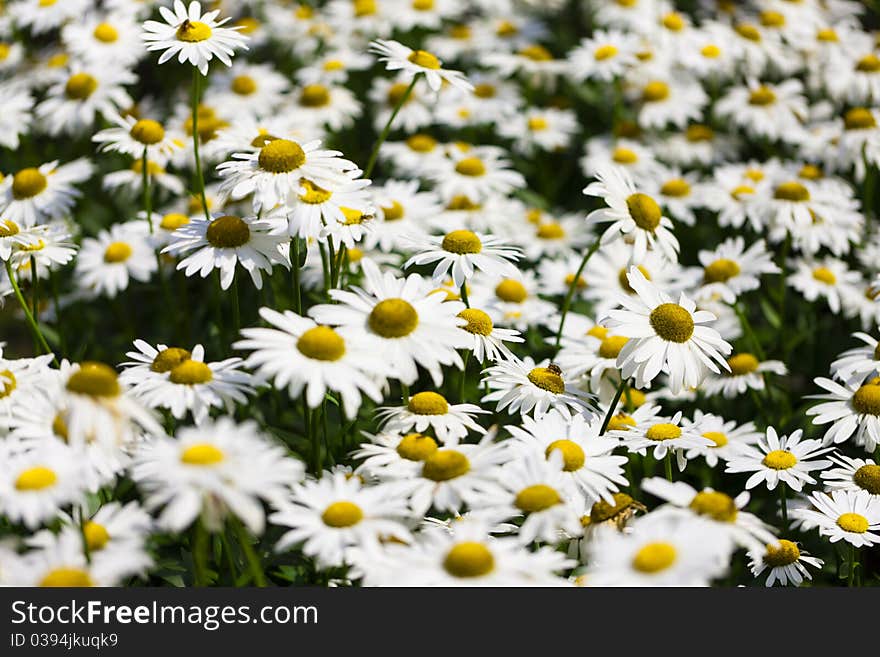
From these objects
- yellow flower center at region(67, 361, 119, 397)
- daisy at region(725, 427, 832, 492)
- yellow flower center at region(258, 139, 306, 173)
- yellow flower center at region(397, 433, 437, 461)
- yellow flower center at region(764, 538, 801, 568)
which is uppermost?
yellow flower center at region(258, 139, 306, 173)

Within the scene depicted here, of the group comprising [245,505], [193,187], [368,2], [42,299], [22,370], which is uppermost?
[368,2]

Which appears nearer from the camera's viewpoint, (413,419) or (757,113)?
(413,419)

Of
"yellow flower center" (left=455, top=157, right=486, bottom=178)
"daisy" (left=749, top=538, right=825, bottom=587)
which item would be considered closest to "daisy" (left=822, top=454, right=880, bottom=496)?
"daisy" (left=749, top=538, right=825, bottom=587)

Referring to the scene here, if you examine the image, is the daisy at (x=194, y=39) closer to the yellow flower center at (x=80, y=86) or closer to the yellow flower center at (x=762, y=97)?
the yellow flower center at (x=80, y=86)

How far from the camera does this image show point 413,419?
2.94 metres

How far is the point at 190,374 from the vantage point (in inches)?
106

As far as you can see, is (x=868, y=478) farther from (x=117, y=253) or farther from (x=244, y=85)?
(x=244, y=85)

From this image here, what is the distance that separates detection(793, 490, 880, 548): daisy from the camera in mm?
2912

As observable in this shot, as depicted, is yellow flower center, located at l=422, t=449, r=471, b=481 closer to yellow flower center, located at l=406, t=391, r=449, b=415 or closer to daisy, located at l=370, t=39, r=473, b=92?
yellow flower center, located at l=406, t=391, r=449, b=415

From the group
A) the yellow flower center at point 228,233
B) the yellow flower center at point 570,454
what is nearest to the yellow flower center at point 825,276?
the yellow flower center at point 570,454

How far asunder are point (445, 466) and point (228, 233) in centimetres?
107

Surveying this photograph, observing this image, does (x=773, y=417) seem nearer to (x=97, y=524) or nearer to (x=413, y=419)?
(x=413, y=419)

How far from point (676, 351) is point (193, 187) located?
325 cm

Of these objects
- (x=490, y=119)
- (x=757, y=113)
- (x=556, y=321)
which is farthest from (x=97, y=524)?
(x=757, y=113)
